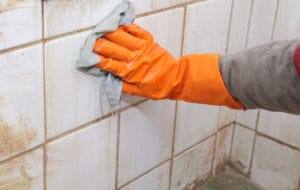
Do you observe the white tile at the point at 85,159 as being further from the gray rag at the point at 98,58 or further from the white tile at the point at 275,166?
the white tile at the point at 275,166

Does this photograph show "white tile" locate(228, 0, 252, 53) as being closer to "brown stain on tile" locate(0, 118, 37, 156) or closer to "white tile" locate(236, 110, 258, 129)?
"white tile" locate(236, 110, 258, 129)

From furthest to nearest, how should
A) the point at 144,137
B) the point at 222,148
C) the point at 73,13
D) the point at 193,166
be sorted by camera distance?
the point at 222,148 → the point at 193,166 → the point at 144,137 → the point at 73,13

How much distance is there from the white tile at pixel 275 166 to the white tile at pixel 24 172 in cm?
78

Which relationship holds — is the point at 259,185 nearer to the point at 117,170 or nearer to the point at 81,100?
the point at 117,170

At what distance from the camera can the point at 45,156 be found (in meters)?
0.95

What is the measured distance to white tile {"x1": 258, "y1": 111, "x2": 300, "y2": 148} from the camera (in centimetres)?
142

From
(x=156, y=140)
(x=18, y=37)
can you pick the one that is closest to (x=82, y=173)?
(x=156, y=140)

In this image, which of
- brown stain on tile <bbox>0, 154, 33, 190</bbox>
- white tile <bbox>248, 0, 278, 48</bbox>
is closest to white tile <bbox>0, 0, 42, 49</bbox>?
brown stain on tile <bbox>0, 154, 33, 190</bbox>

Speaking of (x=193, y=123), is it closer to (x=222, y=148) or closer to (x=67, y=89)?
(x=222, y=148)

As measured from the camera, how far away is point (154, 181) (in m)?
1.30

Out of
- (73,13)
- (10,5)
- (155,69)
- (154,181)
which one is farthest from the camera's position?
(154,181)

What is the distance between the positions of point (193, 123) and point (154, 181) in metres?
0.19

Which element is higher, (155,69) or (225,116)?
(155,69)

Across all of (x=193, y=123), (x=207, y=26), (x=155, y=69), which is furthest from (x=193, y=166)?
(x=155, y=69)
